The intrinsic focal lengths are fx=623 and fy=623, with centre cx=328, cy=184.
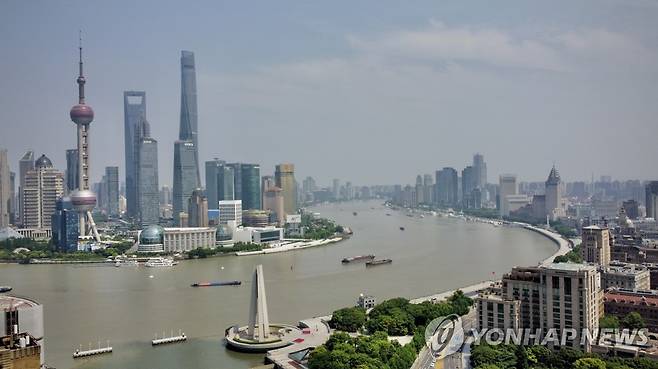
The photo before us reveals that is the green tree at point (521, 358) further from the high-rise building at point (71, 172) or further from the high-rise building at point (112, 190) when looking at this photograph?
the high-rise building at point (112, 190)

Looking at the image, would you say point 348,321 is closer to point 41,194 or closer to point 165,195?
point 41,194

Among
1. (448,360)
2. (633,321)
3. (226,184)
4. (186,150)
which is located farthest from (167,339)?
(226,184)

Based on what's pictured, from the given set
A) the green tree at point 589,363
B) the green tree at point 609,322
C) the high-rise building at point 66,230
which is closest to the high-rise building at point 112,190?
the high-rise building at point 66,230

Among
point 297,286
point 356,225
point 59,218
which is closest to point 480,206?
point 356,225

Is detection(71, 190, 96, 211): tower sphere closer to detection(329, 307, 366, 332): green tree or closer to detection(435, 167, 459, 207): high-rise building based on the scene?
detection(329, 307, 366, 332): green tree

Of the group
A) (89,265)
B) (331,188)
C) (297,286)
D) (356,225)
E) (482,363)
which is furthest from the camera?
(331,188)

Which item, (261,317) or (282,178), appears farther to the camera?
(282,178)

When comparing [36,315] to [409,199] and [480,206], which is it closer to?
[480,206]
